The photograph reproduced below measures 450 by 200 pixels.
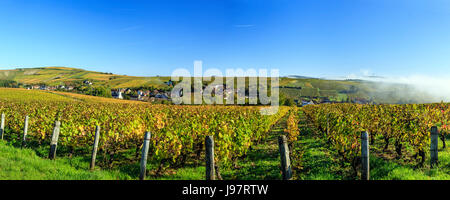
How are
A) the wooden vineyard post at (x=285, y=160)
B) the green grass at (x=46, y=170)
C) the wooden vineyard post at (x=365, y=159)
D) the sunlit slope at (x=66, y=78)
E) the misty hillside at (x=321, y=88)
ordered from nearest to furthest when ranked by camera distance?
the wooden vineyard post at (x=285, y=160)
the wooden vineyard post at (x=365, y=159)
the green grass at (x=46, y=170)
the misty hillside at (x=321, y=88)
the sunlit slope at (x=66, y=78)

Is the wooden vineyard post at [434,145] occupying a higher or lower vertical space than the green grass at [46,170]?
higher

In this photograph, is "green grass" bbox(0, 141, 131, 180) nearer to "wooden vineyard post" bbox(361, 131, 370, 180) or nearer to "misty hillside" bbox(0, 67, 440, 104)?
"wooden vineyard post" bbox(361, 131, 370, 180)

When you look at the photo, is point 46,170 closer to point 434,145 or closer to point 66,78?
point 434,145

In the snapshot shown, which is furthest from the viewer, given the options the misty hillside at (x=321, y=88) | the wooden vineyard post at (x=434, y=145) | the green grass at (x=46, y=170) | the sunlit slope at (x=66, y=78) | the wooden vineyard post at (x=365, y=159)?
the sunlit slope at (x=66, y=78)

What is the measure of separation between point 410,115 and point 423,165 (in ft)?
9.03

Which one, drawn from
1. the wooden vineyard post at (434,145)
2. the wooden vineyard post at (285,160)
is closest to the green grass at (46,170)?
the wooden vineyard post at (285,160)

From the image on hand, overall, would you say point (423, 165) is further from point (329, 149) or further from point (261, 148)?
point (261, 148)

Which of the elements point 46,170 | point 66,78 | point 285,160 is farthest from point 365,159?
point 66,78

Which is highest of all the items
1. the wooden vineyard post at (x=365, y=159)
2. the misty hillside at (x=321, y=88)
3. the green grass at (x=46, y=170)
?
the misty hillside at (x=321, y=88)

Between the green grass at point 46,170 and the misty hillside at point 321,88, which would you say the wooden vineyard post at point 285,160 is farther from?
the misty hillside at point 321,88

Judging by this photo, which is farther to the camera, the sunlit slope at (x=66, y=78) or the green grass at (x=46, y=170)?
the sunlit slope at (x=66, y=78)

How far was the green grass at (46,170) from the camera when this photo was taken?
16.5 feet

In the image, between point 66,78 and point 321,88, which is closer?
point 321,88

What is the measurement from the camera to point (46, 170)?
556 centimetres
